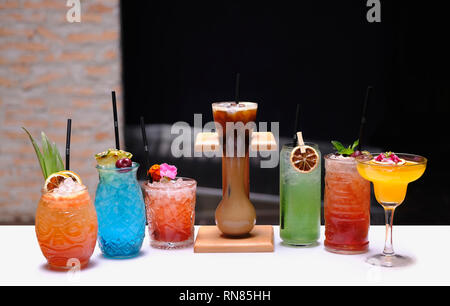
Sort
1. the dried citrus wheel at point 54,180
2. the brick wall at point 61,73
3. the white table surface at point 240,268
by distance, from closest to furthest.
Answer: the white table surface at point 240,268
the dried citrus wheel at point 54,180
the brick wall at point 61,73

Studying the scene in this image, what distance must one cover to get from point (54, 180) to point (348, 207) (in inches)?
26.8

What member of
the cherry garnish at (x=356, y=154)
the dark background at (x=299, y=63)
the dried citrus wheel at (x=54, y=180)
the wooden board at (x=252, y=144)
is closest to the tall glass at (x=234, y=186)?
the wooden board at (x=252, y=144)

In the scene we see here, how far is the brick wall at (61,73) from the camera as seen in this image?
10.6 ft

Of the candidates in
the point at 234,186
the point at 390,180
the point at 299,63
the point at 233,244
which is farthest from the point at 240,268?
the point at 299,63

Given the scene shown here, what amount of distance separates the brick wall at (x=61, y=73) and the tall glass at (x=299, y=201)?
6.46 feet

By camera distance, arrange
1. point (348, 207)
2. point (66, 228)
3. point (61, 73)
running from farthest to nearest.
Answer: point (61, 73) → point (348, 207) → point (66, 228)

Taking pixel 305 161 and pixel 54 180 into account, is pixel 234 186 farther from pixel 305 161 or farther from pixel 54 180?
pixel 54 180

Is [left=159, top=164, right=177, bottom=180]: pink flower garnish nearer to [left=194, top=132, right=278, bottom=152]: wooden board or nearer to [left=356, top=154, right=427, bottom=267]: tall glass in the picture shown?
[left=194, top=132, right=278, bottom=152]: wooden board

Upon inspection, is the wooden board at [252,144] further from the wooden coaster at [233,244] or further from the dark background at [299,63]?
the dark background at [299,63]

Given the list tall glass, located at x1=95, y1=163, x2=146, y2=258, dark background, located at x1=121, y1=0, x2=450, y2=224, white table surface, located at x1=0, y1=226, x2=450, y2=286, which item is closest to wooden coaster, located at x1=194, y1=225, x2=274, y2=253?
white table surface, located at x1=0, y1=226, x2=450, y2=286

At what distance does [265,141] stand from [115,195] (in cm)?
39

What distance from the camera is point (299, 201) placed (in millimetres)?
1438

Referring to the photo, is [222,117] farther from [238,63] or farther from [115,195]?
[238,63]

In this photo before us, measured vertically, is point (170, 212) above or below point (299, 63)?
below
